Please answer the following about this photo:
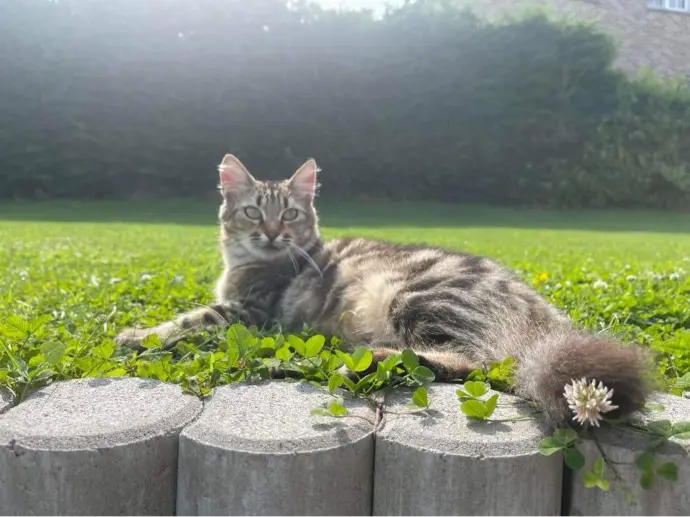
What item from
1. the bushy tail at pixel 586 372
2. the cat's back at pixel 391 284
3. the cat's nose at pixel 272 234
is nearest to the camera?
the bushy tail at pixel 586 372

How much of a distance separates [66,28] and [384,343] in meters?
16.5

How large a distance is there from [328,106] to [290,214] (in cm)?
1365

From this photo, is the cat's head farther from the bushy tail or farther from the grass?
the bushy tail

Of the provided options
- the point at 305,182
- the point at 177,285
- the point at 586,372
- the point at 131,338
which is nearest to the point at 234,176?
the point at 305,182

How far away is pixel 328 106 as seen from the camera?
56.0 ft

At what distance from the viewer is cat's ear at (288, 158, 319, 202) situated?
4.02 m

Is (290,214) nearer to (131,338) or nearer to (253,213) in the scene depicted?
(253,213)

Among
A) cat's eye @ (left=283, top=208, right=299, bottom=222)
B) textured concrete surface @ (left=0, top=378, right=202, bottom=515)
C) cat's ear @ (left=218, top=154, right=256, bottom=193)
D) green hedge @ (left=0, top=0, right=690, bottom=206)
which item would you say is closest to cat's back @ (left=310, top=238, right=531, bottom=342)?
cat's eye @ (left=283, top=208, right=299, bottom=222)

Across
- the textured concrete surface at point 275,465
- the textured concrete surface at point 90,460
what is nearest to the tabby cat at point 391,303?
the textured concrete surface at point 275,465

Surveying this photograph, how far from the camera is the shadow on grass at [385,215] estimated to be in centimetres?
1318

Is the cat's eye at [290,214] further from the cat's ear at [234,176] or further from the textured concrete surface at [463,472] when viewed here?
the textured concrete surface at [463,472]

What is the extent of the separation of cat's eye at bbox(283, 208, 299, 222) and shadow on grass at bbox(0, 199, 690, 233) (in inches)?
308

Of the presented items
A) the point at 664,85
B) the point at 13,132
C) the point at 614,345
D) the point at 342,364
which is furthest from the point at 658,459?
the point at 664,85

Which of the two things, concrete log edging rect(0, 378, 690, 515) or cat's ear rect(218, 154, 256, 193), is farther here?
cat's ear rect(218, 154, 256, 193)
